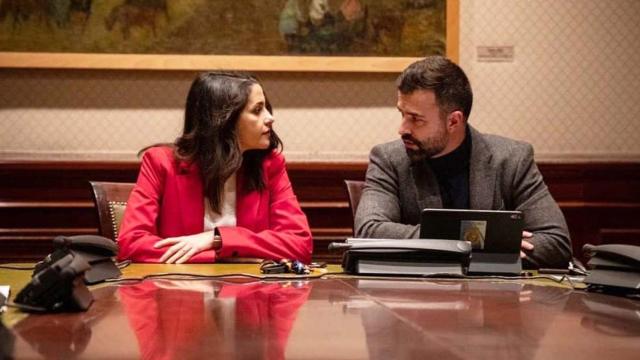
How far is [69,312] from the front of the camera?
1.55 meters

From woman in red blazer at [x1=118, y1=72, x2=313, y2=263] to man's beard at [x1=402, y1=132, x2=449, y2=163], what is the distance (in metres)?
0.55

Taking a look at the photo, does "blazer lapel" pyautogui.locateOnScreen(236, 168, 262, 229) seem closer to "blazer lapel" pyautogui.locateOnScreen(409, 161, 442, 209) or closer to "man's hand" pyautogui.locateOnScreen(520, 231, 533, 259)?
"blazer lapel" pyautogui.locateOnScreen(409, 161, 442, 209)

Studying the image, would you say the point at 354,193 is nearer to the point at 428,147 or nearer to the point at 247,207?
the point at 428,147

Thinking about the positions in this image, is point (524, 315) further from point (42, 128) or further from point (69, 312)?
point (42, 128)

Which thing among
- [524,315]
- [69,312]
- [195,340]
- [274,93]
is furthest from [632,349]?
[274,93]

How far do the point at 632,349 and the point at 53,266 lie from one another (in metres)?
1.10

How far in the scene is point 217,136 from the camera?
3.12m

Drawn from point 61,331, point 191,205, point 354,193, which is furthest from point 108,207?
point 61,331

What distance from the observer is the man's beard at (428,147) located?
3229 millimetres

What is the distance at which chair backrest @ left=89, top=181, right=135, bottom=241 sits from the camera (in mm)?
3084

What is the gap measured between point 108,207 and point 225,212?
49 centimetres

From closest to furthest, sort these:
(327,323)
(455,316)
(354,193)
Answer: (327,323)
(455,316)
(354,193)

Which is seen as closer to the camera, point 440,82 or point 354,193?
point 440,82

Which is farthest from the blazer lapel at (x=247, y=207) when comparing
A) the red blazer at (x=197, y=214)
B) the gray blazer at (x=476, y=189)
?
the gray blazer at (x=476, y=189)
